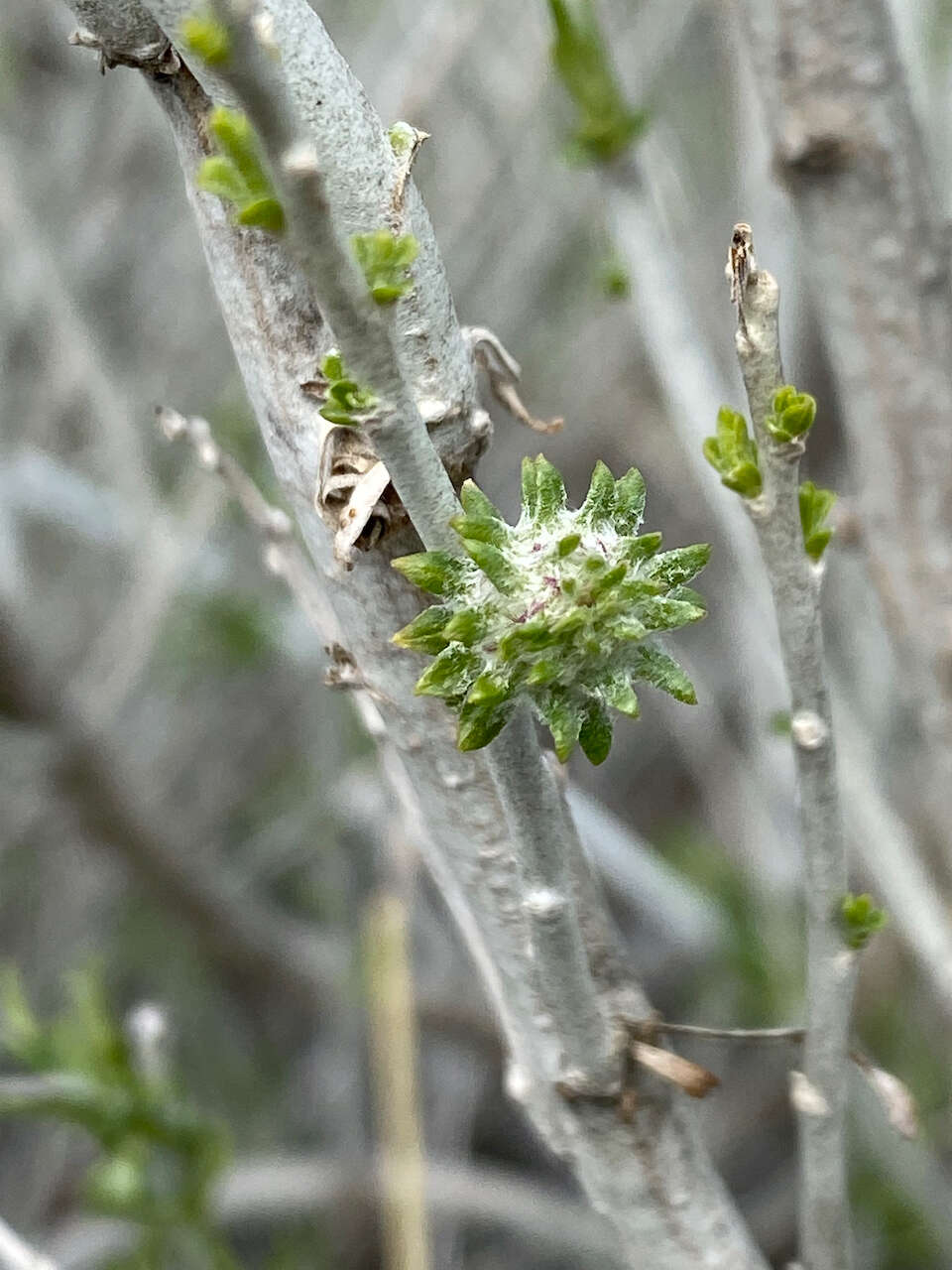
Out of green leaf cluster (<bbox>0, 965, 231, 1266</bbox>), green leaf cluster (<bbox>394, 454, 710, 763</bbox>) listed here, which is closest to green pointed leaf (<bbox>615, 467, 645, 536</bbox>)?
green leaf cluster (<bbox>394, 454, 710, 763</bbox>)

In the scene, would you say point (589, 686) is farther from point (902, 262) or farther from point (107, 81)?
point (107, 81)

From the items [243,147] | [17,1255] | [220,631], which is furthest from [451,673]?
[220,631]

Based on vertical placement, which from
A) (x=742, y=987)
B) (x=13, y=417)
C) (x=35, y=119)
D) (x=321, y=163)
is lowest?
(x=742, y=987)

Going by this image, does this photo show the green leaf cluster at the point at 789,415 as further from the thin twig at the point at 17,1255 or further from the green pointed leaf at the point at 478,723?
the thin twig at the point at 17,1255

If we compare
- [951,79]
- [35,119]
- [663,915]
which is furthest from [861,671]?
[35,119]

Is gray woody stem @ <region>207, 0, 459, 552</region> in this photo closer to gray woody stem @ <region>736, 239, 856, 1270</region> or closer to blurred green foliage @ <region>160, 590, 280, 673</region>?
gray woody stem @ <region>736, 239, 856, 1270</region>

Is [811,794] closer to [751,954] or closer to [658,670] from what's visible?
[658,670]

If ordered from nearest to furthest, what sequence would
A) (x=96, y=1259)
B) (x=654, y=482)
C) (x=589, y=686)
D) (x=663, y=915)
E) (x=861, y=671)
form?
(x=589, y=686) → (x=96, y=1259) → (x=663, y=915) → (x=861, y=671) → (x=654, y=482)
